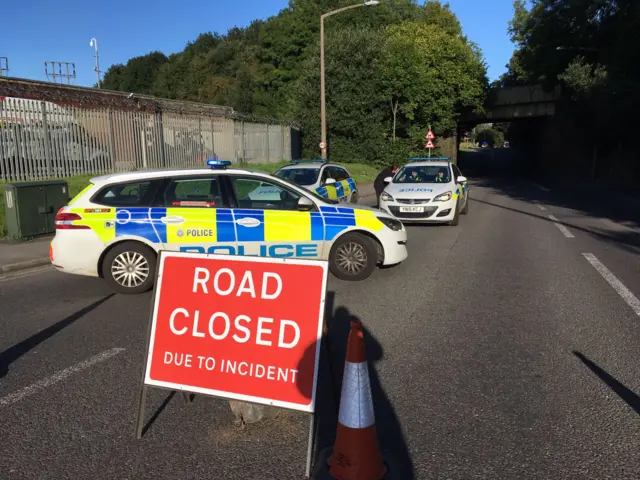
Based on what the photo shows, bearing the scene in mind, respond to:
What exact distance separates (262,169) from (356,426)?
909 inches

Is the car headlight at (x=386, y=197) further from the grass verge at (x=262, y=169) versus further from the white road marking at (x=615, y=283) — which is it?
the grass verge at (x=262, y=169)

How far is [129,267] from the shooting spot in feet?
22.5

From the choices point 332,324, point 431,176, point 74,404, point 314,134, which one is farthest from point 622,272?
point 314,134

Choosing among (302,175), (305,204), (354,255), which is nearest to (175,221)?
(305,204)

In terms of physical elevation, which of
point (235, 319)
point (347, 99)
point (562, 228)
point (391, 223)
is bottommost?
point (562, 228)

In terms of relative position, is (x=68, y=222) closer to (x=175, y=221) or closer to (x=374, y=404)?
(x=175, y=221)

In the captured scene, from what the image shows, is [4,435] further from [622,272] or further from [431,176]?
[431,176]

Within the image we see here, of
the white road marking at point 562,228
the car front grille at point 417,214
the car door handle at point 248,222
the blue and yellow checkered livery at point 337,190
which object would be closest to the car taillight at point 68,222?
the car door handle at point 248,222

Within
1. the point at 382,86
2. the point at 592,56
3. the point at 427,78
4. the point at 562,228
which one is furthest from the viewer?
the point at 427,78

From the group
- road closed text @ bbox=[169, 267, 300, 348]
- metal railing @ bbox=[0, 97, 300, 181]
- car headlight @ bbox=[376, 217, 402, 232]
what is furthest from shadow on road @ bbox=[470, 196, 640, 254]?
metal railing @ bbox=[0, 97, 300, 181]

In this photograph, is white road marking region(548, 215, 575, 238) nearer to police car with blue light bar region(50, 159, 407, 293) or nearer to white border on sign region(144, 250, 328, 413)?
police car with blue light bar region(50, 159, 407, 293)

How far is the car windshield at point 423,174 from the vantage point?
1377cm

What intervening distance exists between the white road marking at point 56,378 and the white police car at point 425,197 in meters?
7.93

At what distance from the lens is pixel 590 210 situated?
57.5 ft
